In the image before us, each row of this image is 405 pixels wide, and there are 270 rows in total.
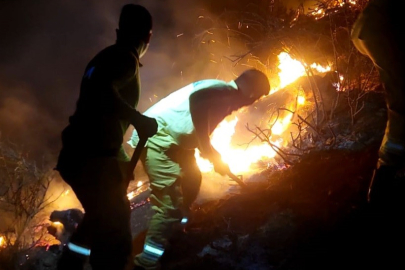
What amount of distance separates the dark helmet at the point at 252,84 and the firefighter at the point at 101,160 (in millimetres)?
1378

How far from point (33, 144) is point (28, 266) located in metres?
7.88

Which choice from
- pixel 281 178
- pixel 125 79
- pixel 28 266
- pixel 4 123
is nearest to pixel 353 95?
pixel 281 178

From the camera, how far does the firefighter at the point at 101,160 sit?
7.68ft

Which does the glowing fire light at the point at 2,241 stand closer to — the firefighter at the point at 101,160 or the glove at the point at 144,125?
the firefighter at the point at 101,160

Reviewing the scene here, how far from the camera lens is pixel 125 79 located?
7.99 ft

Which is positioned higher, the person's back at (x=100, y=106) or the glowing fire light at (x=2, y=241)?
the person's back at (x=100, y=106)

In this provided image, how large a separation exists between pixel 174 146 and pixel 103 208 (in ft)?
3.60

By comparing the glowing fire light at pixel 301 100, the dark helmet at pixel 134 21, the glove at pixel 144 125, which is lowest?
the glove at pixel 144 125

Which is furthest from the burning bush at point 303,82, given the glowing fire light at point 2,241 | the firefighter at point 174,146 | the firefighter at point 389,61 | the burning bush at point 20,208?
the glowing fire light at point 2,241

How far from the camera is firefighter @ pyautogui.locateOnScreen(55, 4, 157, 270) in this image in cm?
234

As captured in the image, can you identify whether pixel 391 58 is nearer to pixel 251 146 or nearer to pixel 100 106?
pixel 100 106

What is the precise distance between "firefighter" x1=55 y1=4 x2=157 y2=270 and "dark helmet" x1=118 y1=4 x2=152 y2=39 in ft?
0.66

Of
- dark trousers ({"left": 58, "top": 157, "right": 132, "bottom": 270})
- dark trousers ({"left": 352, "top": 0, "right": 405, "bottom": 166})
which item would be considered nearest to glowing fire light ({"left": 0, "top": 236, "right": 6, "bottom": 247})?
dark trousers ({"left": 58, "top": 157, "right": 132, "bottom": 270})

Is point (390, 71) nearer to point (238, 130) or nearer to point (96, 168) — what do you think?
point (96, 168)
